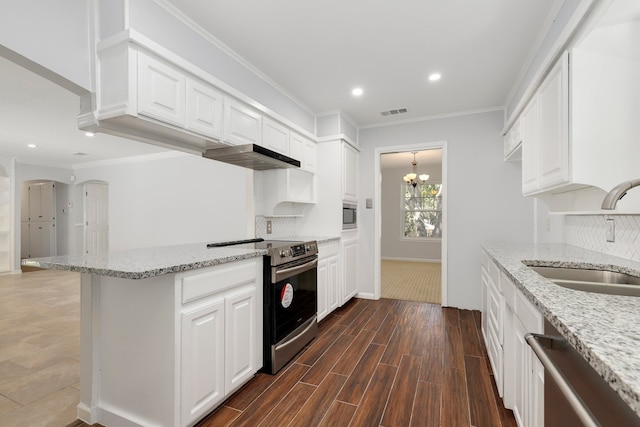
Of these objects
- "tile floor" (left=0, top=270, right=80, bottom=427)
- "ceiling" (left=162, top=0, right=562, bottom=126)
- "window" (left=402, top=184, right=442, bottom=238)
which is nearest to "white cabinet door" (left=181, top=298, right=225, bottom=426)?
"tile floor" (left=0, top=270, right=80, bottom=427)

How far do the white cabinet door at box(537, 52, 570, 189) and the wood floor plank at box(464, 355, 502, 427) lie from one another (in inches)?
55.5

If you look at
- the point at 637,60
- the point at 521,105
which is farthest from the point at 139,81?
the point at 521,105

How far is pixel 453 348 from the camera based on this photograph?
8.54ft

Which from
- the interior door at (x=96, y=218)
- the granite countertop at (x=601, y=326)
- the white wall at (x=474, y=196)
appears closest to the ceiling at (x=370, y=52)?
the white wall at (x=474, y=196)

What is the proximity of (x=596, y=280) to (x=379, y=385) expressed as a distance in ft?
4.76

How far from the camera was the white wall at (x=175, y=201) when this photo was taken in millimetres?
3746

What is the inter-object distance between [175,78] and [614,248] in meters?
2.96

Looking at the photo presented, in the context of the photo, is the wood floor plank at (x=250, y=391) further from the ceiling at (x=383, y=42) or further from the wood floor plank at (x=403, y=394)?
the ceiling at (x=383, y=42)

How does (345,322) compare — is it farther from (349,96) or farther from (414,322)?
(349,96)

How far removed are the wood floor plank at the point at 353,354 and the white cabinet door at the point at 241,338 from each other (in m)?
0.65

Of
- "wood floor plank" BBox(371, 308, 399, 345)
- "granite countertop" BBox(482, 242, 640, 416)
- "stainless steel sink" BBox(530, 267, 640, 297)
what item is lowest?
"wood floor plank" BBox(371, 308, 399, 345)

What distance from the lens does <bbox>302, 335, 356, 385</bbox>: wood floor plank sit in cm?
213

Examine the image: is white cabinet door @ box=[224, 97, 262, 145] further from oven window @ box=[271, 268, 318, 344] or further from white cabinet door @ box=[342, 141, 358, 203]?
white cabinet door @ box=[342, 141, 358, 203]

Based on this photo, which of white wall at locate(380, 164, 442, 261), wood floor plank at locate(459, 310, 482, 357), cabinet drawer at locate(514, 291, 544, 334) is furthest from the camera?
white wall at locate(380, 164, 442, 261)
